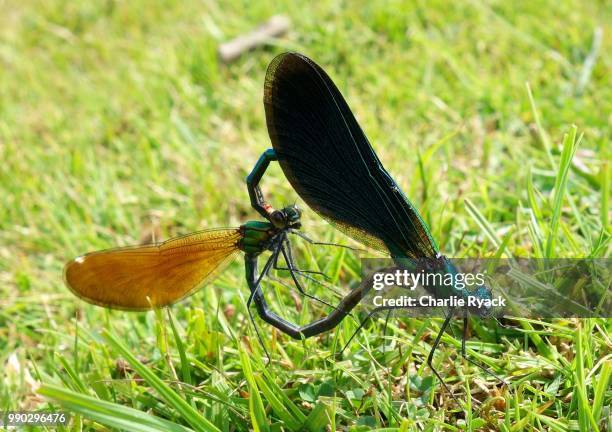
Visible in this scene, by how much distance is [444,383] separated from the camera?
6.81 feet

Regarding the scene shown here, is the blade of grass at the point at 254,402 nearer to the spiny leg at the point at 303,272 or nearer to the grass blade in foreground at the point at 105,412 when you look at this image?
the grass blade in foreground at the point at 105,412

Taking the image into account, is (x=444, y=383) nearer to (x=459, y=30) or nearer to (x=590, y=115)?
(x=590, y=115)

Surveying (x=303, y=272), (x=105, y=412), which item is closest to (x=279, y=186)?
(x=303, y=272)

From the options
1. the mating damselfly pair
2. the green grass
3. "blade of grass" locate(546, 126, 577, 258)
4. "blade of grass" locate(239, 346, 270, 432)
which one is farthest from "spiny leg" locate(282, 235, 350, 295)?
"blade of grass" locate(546, 126, 577, 258)

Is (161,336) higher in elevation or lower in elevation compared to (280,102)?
lower

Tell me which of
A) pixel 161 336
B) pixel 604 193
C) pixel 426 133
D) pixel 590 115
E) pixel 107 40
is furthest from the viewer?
pixel 107 40

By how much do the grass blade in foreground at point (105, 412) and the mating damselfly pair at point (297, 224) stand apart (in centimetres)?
55

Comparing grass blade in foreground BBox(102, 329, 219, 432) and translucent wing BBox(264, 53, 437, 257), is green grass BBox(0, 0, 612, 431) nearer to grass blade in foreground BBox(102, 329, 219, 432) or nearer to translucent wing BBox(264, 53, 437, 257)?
grass blade in foreground BBox(102, 329, 219, 432)

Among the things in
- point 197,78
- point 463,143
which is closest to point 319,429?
point 463,143

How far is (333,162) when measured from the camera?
2105 mm

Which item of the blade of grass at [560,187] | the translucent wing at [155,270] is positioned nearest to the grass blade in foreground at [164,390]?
the translucent wing at [155,270]

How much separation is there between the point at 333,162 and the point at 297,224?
0.86 feet

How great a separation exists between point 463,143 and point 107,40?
11.9 feet

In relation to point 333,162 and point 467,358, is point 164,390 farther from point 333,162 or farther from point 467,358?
point 467,358
